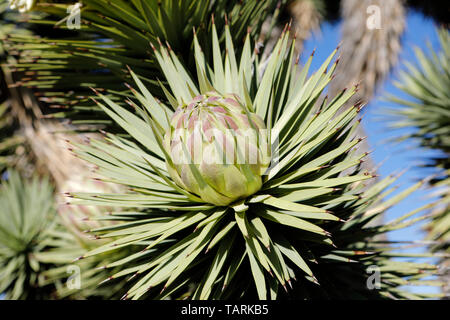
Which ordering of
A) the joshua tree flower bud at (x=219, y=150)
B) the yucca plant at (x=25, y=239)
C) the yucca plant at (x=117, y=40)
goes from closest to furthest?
the joshua tree flower bud at (x=219, y=150) < the yucca plant at (x=117, y=40) < the yucca plant at (x=25, y=239)

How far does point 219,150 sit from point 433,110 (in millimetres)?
1874

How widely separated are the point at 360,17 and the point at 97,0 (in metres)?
5.68

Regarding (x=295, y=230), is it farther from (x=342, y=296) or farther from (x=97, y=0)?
(x=97, y=0)

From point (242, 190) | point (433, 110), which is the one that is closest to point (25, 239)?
point (242, 190)

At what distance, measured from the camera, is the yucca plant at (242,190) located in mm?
688

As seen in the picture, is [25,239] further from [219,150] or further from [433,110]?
[433,110]

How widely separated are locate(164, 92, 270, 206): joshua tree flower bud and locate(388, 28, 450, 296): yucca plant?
132cm

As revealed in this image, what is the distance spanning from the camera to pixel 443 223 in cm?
163

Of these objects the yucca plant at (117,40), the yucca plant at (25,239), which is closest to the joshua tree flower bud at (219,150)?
the yucca plant at (117,40)

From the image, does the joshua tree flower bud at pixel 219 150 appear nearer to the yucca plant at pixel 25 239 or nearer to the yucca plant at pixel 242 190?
the yucca plant at pixel 242 190

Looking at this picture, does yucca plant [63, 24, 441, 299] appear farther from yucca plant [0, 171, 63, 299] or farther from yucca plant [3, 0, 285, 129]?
yucca plant [0, 171, 63, 299]

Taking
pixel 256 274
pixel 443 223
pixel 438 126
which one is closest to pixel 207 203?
pixel 256 274

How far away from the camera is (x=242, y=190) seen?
71 cm

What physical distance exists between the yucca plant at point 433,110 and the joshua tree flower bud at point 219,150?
1.32 m
